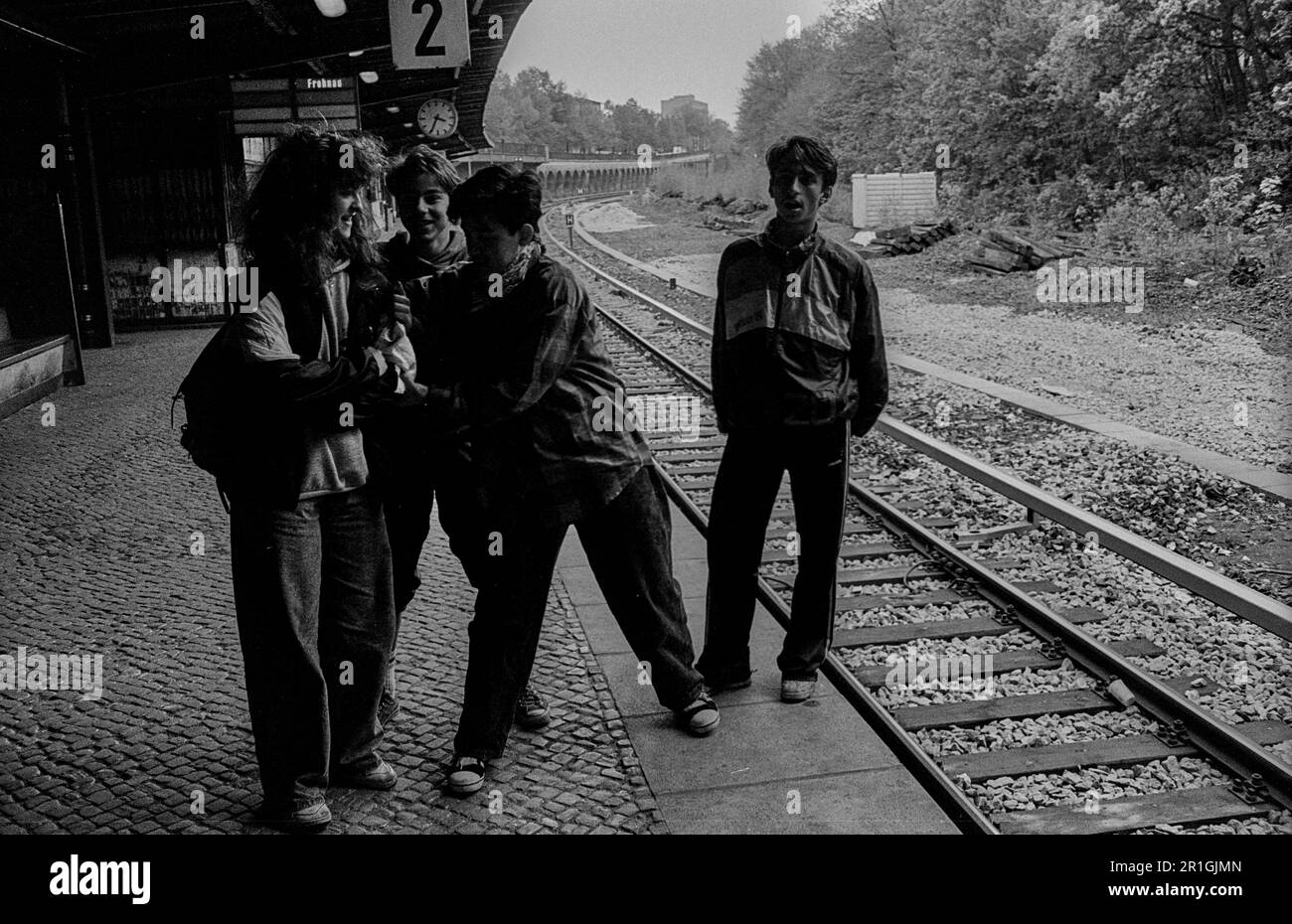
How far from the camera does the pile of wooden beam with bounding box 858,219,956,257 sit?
24.0 metres

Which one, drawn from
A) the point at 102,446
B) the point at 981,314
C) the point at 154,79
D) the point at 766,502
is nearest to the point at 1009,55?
the point at 981,314

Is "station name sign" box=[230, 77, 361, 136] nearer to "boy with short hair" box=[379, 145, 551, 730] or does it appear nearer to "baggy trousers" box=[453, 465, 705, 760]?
"boy with short hair" box=[379, 145, 551, 730]

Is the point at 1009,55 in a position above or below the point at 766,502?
above

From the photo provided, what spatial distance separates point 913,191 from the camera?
2866cm

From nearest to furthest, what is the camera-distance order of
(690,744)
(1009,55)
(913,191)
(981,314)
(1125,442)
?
(690,744) < (1125,442) < (981,314) < (1009,55) < (913,191)

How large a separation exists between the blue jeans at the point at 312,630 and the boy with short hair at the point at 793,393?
141 centimetres

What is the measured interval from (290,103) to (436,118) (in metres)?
7.79

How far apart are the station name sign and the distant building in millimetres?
102563

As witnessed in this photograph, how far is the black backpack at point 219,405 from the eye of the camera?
3.26 metres

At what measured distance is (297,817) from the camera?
11.4 ft

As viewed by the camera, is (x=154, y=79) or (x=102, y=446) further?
(x=154, y=79)

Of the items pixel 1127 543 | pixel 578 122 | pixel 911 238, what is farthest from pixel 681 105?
pixel 1127 543

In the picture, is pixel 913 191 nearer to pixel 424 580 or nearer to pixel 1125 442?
pixel 1125 442
